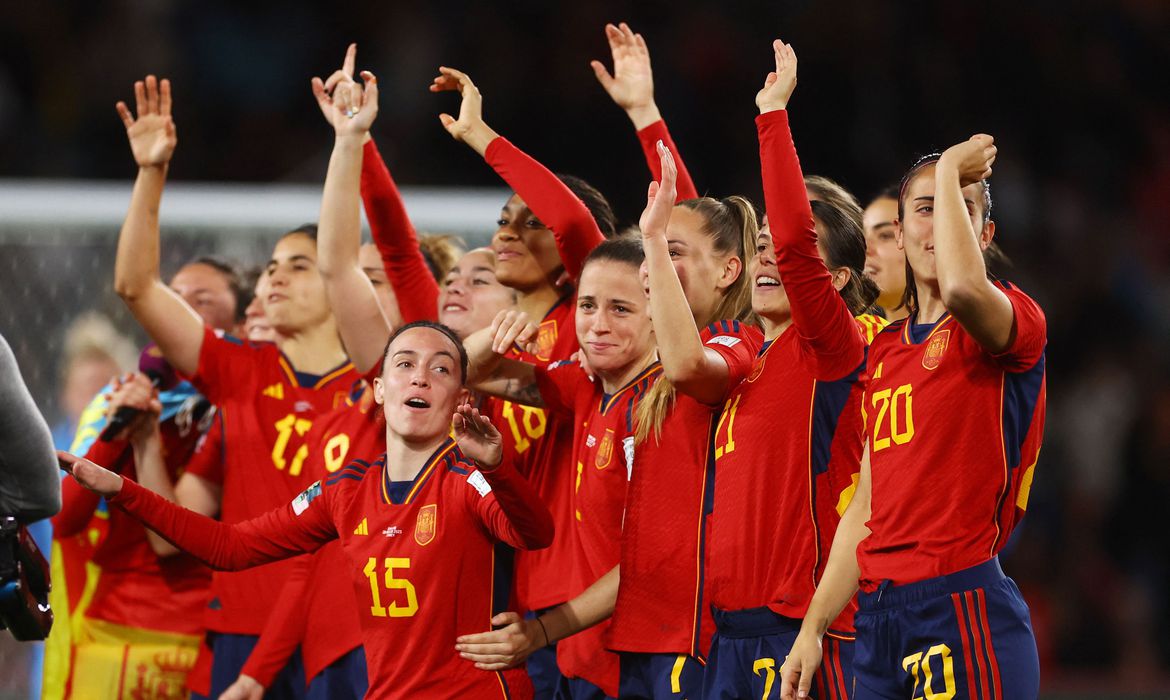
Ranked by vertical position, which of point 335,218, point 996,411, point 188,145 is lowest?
point 996,411

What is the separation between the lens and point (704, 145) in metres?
10.3

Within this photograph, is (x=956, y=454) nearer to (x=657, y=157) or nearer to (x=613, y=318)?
(x=613, y=318)

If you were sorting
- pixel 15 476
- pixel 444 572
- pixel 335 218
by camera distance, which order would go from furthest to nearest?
1. pixel 335 218
2. pixel 444 572
3. pixel 15 476

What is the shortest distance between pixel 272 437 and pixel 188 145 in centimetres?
558

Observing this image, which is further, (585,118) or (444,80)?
(585,118)

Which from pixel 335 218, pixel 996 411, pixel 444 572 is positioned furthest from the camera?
pixel 335 218

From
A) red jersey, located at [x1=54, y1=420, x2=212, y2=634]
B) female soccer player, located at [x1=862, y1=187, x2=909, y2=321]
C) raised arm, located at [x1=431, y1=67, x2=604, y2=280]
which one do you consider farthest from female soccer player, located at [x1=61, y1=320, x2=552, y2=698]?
female soccer player, located at [x1=862, y1=187, x2=909, y2=321]

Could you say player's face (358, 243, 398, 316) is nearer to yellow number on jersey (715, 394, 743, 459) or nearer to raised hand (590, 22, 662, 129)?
raised hand (590, 22, 662, 129)

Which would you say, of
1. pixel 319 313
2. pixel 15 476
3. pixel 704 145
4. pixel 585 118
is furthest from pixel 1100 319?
pixel 15 476

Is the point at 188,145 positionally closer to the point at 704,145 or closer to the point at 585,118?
the point at 585,118

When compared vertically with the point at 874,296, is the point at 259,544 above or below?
below

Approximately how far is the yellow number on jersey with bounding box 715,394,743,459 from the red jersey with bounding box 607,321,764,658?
0.05 meters

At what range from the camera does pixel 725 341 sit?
11.9 feet

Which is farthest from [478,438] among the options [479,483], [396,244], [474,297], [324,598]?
[474,297]
